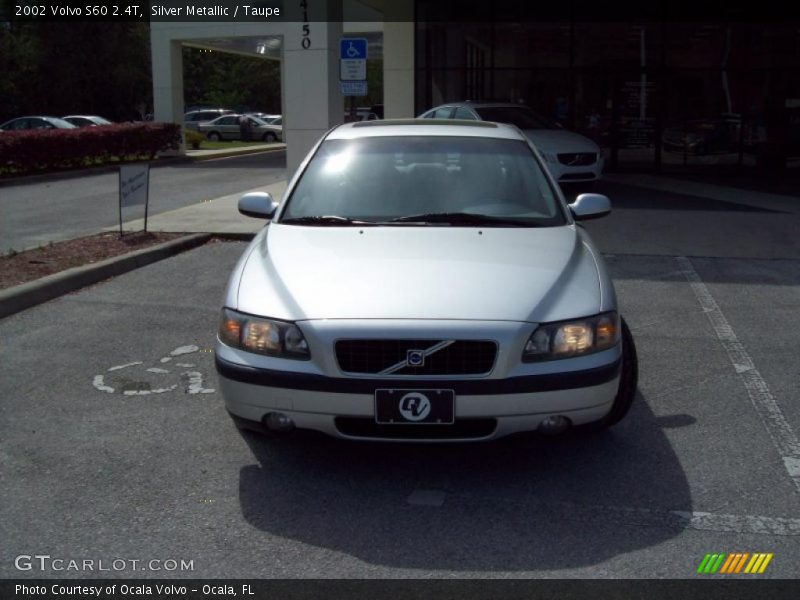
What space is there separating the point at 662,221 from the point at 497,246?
29.6 ft

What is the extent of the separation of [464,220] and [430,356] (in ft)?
4.56

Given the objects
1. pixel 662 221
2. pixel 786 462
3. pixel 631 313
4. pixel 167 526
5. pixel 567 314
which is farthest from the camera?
pixel 662 221

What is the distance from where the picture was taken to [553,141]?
53.3 feet

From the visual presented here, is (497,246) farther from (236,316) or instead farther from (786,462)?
(786,462)

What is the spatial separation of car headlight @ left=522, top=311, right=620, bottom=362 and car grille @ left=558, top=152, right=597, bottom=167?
→ 11862 millimetres

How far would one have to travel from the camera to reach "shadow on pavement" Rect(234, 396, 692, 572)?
3861 millimetres

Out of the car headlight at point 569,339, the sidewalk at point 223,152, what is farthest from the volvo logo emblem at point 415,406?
the sidewalk at point 223,152

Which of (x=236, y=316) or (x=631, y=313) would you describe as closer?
(x=236, y=316)

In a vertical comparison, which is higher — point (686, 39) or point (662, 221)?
point (686, 39)

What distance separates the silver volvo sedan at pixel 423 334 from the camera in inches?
163

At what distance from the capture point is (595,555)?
3.79m

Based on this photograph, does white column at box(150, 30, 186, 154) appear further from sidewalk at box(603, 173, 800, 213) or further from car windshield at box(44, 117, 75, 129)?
sidewalk at box(603, 173, 800, 213)

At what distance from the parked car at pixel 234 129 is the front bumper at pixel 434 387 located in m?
45.0

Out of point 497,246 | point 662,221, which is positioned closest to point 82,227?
point 662,221
